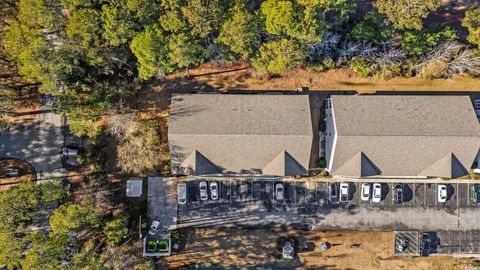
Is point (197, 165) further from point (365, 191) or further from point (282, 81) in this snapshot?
point (365, 191)

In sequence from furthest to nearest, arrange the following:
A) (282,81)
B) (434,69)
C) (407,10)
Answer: (282,81)
(434,69)
(407,10)

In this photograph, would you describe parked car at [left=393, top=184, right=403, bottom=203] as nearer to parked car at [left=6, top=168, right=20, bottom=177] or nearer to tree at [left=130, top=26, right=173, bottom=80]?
tree at [left=130, top=26, right=173, bottom=80]

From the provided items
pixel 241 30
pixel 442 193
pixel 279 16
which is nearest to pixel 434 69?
pixel 442 193

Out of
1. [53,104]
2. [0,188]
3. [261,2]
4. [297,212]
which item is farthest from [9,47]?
[297,212]

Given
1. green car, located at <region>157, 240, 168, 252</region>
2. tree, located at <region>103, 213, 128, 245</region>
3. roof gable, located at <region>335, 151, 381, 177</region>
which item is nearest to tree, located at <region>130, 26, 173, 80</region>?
tree, located at <region>103, 213, 128, 245</region>

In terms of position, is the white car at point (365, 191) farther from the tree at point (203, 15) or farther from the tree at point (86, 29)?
the tree at point (86, 29)

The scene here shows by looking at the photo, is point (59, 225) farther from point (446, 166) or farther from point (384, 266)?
point (446, 166)
